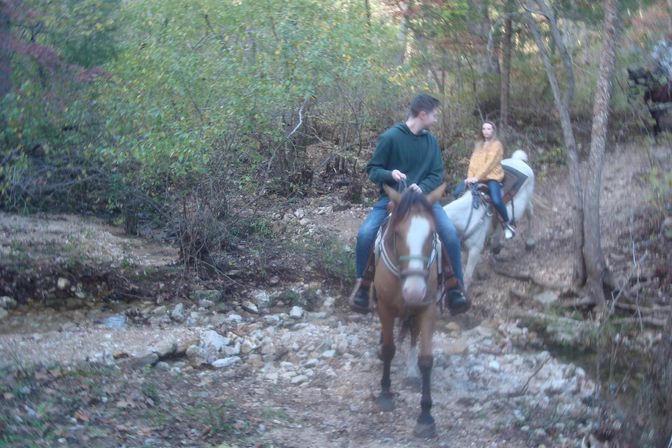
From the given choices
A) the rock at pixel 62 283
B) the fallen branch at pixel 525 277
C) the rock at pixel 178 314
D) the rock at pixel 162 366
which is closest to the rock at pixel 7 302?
the rock at pixel 62 283

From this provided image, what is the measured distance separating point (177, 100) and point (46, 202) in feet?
9.94

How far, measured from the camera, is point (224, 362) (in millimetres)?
8055

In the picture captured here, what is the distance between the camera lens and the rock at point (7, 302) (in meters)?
9.12

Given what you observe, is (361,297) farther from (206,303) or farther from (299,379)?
(206,303)

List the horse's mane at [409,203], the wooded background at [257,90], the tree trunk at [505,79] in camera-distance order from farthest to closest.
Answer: the tree trunk at [505,79], the wooded background at [257,90], the horse's mane at [409,203]

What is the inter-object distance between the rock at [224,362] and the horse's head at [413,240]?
254cm

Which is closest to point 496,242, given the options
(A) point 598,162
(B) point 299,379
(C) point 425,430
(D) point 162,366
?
(A) point 598,162

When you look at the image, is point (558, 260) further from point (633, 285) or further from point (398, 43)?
point (398, 43)

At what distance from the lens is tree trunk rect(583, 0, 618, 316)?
332 inches

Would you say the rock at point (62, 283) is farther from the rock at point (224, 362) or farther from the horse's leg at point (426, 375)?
the horse's leg at point (426, 375)

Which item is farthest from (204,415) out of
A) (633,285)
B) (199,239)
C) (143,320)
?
(633,285)

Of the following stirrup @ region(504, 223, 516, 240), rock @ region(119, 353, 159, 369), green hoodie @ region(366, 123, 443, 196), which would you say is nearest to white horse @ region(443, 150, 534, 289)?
stirrup @ region(504, 223, 516, 240)

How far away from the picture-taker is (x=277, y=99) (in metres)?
9.97

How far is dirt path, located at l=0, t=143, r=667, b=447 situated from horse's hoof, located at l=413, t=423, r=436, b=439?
0.24 feet
